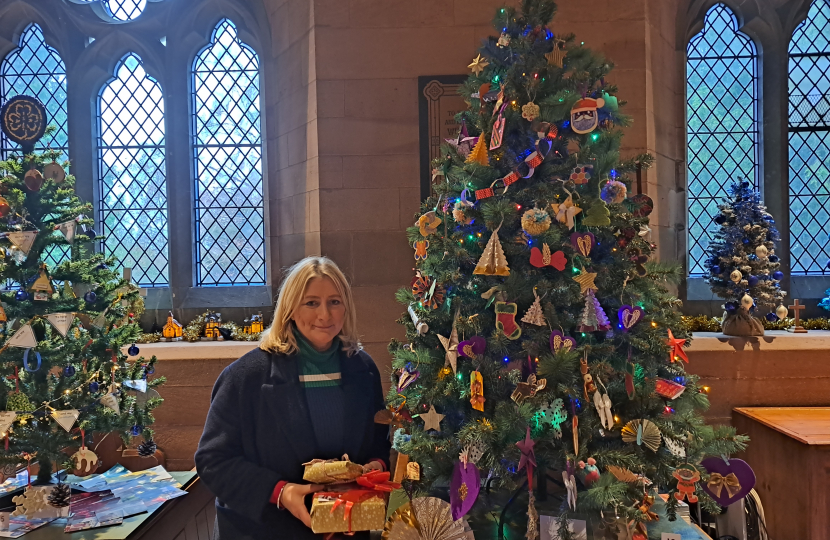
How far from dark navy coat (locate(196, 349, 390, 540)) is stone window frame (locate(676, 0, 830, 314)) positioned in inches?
146

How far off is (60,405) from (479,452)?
1.91 metres

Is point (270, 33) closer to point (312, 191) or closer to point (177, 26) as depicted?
point (177, 26)

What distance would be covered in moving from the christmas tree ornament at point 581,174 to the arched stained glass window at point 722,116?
10.8ft

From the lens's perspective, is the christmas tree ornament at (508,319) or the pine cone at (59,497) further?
the pine cone at (59,497)

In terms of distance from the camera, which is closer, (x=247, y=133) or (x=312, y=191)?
(x=312, y=191)

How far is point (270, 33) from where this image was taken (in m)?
4.55

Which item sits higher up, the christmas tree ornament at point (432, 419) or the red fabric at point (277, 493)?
the christmas tree ornament at point (432, 419)

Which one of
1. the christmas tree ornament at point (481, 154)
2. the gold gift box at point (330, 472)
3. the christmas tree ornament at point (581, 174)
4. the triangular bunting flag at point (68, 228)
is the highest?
the christmas tree ornament at point (481, 154)

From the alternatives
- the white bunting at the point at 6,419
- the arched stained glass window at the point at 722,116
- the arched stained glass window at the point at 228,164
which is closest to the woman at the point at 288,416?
the white bunting at the point at 6,419

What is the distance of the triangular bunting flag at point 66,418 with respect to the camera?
7.81ft

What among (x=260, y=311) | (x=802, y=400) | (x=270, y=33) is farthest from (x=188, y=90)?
(x=802, y=400)

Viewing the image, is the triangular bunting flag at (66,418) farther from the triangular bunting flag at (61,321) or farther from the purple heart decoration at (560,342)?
the purple heart decoration at (560,342)

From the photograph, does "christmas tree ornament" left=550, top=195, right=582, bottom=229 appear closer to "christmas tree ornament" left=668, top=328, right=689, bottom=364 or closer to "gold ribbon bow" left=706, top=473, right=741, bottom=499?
"christmas tree ornament" left=668, top=328, right=689, bottom=364

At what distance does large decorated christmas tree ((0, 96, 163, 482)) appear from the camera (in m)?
2.40
